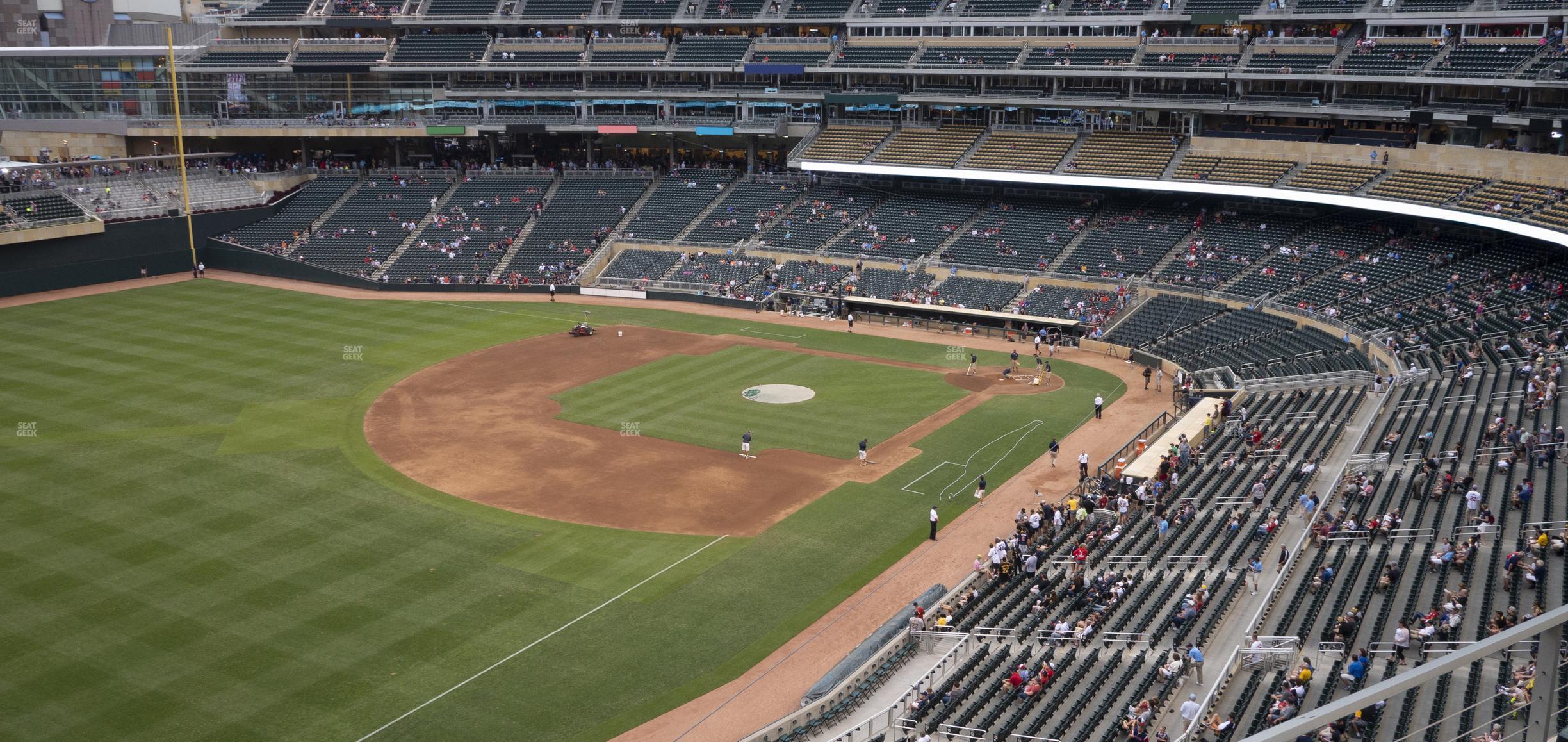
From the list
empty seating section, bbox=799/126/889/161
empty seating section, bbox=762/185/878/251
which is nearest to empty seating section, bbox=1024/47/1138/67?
empty seating section, bbox=799/126/889/161

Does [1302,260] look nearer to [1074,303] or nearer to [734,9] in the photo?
[1074,303]

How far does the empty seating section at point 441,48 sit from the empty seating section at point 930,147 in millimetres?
33842

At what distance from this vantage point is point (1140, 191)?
67.9 metres

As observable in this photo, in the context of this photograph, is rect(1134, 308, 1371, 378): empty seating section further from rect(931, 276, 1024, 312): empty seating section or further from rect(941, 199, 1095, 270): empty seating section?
rect(941, 199, 1095, 270): empty seating section

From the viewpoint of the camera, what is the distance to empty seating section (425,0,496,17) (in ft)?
286

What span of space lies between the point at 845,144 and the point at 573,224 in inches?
764

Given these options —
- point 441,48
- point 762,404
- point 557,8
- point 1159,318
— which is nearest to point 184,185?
point 441,48

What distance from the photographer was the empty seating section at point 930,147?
72312 mm

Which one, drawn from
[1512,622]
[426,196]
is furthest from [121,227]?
[1512,622]

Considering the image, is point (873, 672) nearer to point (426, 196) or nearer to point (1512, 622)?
point (1512, 622)

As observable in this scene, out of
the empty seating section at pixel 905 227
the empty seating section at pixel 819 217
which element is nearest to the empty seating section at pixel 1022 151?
the empty seating section at pixel 905 227

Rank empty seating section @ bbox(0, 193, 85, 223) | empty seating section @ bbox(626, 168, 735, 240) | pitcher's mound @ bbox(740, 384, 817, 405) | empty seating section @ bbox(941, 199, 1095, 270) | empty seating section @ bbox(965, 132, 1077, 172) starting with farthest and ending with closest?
1. empty seating section @ bbox(626, 168, 735, 240)
2. empty seating section @ bbox(965, 132, 1077, 172)
3. empty seating section @ bbox(0, 193, 85, 223)
4. empty seating section @ bbox(941, 199, 1095, 270)
5. pitcher's mound @ bbox(740, 384, 817, 405)

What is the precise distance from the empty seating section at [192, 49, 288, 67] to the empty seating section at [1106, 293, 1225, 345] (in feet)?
218

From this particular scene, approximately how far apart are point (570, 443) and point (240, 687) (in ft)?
59.0
